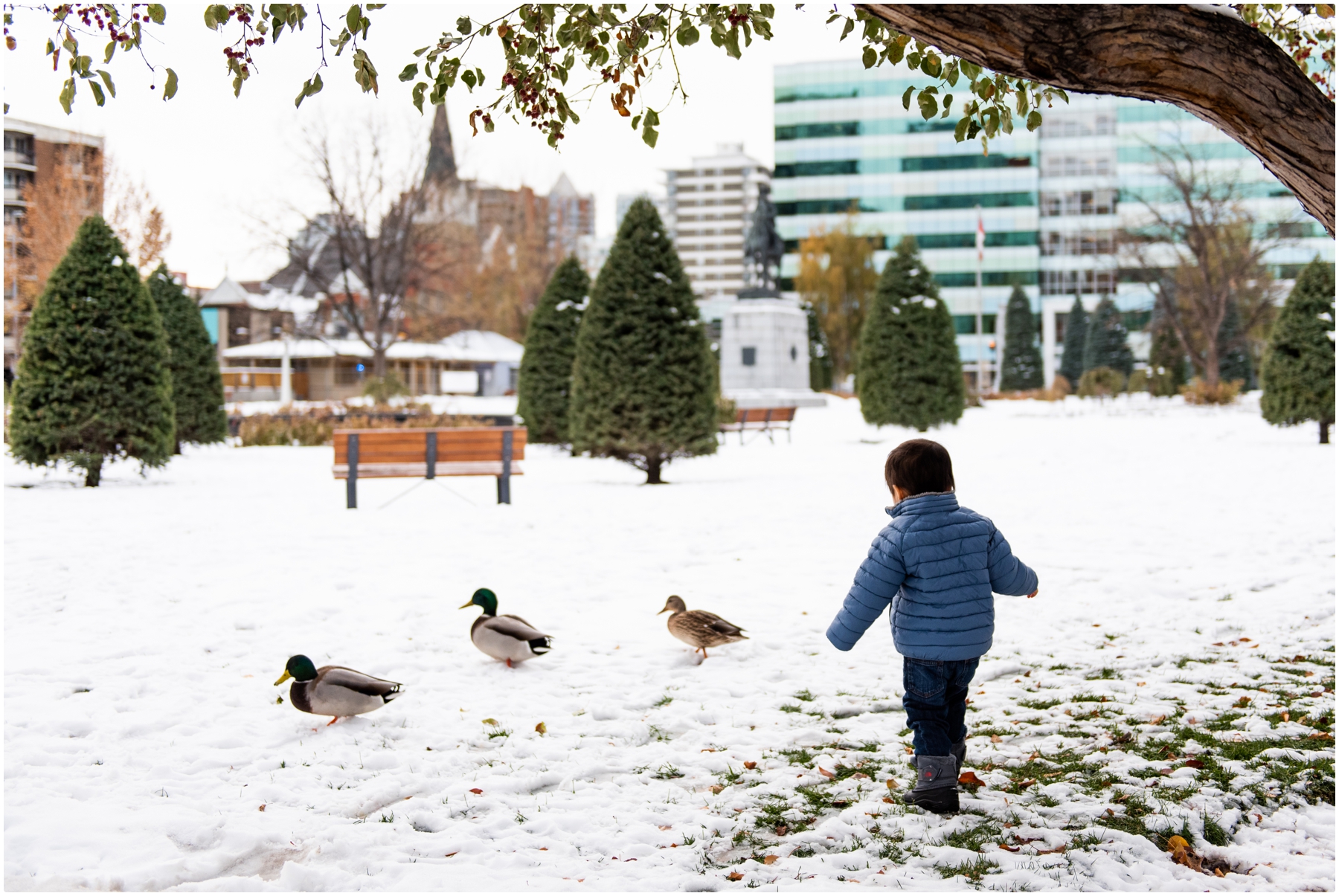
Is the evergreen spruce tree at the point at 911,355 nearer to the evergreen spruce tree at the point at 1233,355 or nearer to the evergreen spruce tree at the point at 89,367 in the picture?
the evergreen spruce tree at the point at 89,367

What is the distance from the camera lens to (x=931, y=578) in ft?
11.4

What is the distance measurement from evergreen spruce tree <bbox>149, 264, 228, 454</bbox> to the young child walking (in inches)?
677

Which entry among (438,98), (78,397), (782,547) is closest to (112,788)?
(438,98)

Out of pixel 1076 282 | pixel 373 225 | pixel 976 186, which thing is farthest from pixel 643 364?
pixel 976 186

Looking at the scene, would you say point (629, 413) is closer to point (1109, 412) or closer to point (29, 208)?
point (1109, 412)

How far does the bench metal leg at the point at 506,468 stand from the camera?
38.8 ft

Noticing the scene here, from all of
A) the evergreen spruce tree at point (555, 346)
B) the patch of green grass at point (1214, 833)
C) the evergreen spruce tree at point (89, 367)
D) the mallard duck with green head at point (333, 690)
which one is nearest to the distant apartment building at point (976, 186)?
the evergreen spruce tree at point (555, 346)

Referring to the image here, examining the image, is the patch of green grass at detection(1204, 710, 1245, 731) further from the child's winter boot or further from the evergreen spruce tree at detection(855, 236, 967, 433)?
the evergreen spruce tree at detection(855, 236, 967, 433)

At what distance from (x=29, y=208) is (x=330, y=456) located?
27993mm

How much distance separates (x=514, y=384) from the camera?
190ft

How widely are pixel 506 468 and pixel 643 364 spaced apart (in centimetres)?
252

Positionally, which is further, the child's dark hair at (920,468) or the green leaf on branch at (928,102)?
the green leaf on branch at (928,102)

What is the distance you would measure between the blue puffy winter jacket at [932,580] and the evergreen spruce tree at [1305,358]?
1642 cm

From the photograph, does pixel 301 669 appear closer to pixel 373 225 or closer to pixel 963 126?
pixel 963 126
